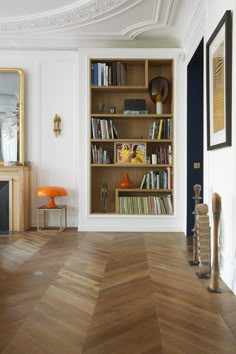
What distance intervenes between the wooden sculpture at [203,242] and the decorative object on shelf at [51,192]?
8.69 ft

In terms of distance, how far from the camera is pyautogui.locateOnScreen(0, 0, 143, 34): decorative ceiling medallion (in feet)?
14.7

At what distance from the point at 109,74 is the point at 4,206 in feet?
8.29

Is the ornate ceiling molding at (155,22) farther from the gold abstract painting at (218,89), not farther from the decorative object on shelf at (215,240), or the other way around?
the decorative object on shelf at (215,240)

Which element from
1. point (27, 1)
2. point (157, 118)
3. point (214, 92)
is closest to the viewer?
point (214, 92)

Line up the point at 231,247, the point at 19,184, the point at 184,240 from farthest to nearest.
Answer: the point at 19,184, the point at 184,240, the point at 231,247

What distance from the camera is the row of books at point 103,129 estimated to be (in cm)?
545

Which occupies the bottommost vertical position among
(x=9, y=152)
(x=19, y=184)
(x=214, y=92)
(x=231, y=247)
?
(x=231, y=247)

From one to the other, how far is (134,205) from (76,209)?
98 centimetres

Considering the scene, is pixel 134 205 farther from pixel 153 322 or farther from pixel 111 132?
pixel 153 322

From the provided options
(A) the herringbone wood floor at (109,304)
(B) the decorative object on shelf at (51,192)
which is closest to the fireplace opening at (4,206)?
(B) the decorative object on shelf at (51,192)

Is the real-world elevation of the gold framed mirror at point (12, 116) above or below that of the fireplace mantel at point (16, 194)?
above

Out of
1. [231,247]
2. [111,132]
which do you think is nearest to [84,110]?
[111,132]

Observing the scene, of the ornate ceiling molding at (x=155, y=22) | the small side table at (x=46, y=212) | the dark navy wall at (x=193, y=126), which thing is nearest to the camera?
the ornate ceiling molding at (x=155, y=22)

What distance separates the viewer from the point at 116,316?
89.7 inches
